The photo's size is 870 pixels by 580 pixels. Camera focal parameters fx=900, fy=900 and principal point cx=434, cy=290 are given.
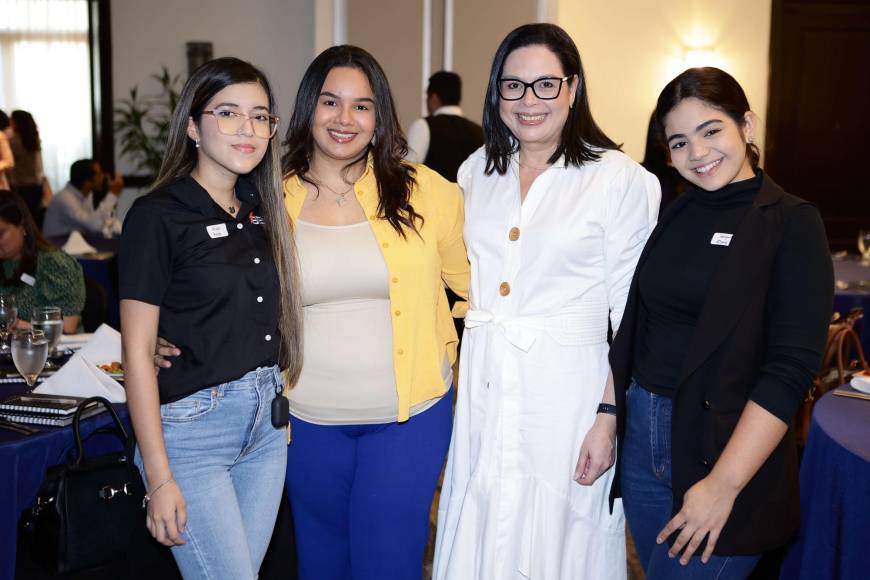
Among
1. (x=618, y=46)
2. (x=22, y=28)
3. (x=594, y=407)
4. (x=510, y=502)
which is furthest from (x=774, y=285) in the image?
(x=22, y=28)

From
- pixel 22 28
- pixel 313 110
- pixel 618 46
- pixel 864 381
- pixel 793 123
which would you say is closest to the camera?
pixel 313 110

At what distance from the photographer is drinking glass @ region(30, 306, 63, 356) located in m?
2.67

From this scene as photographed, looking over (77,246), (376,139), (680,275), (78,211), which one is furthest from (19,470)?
(78,211)

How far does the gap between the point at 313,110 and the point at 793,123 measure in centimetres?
676

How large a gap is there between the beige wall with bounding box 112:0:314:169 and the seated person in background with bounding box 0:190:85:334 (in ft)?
19.5

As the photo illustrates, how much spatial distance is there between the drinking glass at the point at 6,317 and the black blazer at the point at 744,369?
2.13 metres

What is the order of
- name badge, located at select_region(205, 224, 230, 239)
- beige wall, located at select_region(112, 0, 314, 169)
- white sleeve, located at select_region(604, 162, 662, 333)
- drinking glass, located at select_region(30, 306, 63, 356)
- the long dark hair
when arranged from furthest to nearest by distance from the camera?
1. beige wall, located at select_region(112, 0, 314, 169)
2. the long dark hair
3. drinking glass, located at select_region(30, 306, 63, 356)
4. white sleeve, located at select_region(604, 162, 662, 333)
5. name badge, located at select_region(205, 224, 230, 239)

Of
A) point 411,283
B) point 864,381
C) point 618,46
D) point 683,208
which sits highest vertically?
point 618,46

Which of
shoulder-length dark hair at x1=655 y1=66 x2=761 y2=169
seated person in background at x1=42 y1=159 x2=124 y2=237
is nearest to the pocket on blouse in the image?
shoulder-length dark hair at x1=655 y1=66 x2=761 y2=169

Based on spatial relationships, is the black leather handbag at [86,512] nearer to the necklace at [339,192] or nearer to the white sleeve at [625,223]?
the necklace at [339,192]

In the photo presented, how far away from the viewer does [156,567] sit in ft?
6.87

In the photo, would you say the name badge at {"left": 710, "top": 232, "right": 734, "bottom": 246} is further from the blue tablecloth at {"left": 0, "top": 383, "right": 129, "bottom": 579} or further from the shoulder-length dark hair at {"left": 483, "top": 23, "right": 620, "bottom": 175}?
the blue tablecloth at {"left": 0, "top": 383, "right": 129, "bottom": 579}

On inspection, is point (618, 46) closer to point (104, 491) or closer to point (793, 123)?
point (793, 123)

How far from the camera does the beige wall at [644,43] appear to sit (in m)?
7.32
